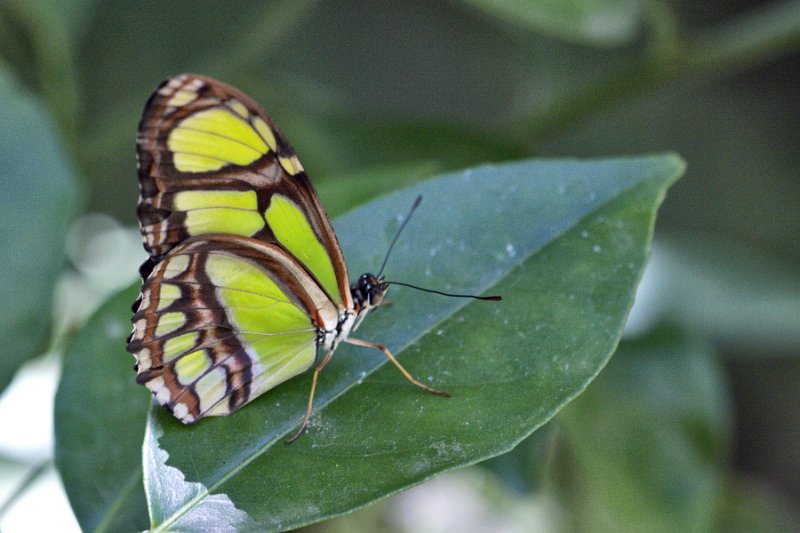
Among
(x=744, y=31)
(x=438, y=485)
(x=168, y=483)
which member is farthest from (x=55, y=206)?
(x=438, y=485)

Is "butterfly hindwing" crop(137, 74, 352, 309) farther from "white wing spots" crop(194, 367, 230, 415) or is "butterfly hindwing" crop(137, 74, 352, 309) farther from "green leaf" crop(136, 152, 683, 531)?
"white wing spots" crop(194, 367, 230, 415)

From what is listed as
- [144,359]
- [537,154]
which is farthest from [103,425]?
[537,154]

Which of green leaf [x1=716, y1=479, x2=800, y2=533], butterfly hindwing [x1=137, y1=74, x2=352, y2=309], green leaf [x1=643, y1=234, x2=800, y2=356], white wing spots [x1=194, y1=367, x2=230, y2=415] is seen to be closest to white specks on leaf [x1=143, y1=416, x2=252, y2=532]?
white wing spots [x1=194, y1=367, x2=230, y2=415]

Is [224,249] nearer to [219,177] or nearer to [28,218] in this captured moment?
[219,177]

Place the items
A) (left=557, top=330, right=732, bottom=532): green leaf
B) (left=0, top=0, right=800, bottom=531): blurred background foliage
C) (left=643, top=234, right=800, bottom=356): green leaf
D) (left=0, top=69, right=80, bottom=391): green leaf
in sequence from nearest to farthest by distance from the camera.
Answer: (left=0, top=69, right=80, bottom=391): green leaf → (left=0, top=0, right=800, bottom=531): blurred background foliage → (left=557, top=330, right=732, bottom=532): green leaf → (left=643, top=234, right=800, bottom=356): green leaf

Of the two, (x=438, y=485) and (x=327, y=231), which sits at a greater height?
(x=327, y=231)

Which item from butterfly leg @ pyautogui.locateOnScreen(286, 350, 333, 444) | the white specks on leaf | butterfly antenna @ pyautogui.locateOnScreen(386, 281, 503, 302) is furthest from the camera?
butterfly antenna @ pyautogui.locateOnScreen(386, 281, 503, 302)

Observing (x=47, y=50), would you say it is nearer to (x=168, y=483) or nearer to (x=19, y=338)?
(x=19, y=338)
